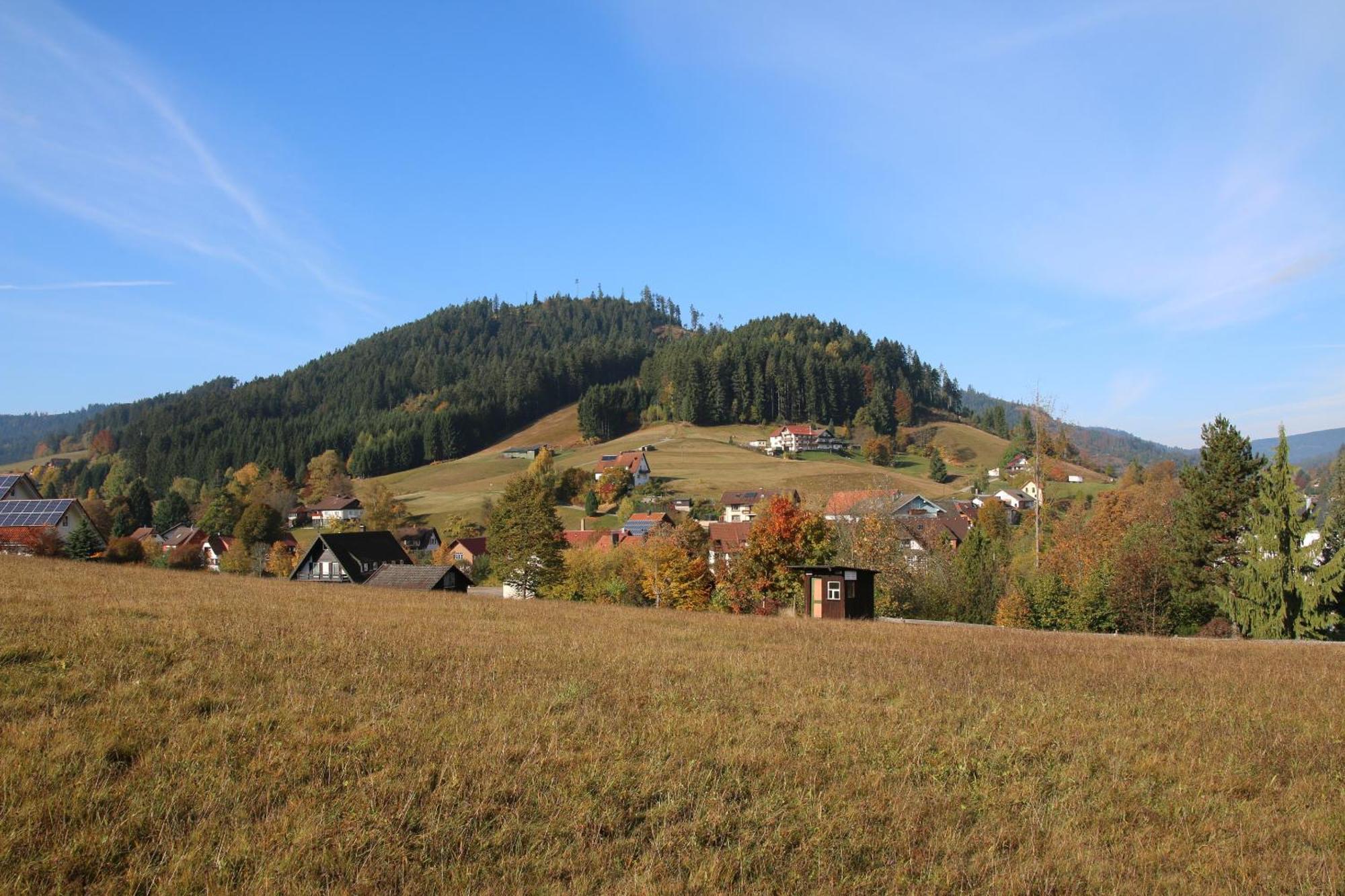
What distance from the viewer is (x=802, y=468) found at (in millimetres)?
145125

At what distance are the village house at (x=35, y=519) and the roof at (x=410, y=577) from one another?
20690 mm

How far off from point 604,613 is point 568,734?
18.4 meters

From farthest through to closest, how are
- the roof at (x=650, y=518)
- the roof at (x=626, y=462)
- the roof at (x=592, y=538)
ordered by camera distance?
the roof at (x=626, y=462), the roof at (x=650, y=518), the roof at (x=592, y=538)

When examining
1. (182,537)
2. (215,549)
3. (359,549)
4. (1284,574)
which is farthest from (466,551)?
(1284,574)

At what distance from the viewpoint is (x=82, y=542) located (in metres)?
55.0

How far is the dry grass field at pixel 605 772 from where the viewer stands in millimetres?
6672

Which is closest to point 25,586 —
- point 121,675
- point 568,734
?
point 121,675

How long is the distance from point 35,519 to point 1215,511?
72.7m

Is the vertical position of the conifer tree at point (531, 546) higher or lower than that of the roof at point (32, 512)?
lower

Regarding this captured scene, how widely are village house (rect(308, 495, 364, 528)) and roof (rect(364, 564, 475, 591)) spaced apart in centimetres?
8449

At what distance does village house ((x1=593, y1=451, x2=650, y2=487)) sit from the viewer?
133125 millimetres

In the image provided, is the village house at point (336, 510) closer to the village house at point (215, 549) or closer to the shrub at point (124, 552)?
the village house at point (215, 549)

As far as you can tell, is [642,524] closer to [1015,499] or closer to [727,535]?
[727,535]

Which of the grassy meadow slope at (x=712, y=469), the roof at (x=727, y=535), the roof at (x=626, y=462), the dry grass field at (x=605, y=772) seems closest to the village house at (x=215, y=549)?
the grassy meadow slope at (x=712, y=469)
